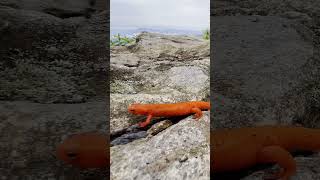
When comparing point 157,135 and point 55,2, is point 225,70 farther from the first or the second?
point 55,2

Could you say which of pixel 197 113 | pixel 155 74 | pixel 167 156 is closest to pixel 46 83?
pixel 155 74

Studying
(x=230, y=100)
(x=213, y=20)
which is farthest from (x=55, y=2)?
(x=230, y=100)

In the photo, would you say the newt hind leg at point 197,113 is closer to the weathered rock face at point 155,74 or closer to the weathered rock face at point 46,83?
the weathered rock face at point 155,74

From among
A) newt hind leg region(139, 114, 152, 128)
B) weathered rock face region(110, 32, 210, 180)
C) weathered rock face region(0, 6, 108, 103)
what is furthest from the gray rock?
weathered rock face region(0, 6, 108, 103)

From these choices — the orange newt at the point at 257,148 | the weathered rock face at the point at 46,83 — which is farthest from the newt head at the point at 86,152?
the orange newt at the point at 257,148

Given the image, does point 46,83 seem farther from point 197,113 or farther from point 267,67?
point 267,67

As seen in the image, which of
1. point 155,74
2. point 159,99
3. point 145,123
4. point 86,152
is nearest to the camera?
point 86,152

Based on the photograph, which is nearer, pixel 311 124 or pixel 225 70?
pixel 311 124
